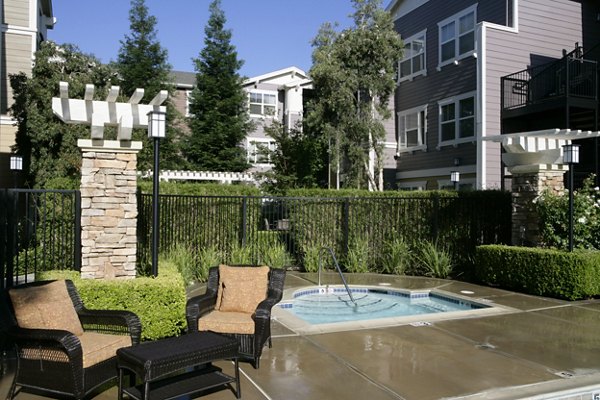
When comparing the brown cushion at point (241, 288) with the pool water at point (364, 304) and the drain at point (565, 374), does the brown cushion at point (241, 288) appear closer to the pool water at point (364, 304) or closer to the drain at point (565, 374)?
the pool water at point (364, 304)

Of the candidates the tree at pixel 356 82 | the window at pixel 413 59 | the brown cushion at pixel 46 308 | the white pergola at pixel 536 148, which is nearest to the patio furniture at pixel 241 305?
the brown cushion at pixel 46 308

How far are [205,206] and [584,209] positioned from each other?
8393 millimetres

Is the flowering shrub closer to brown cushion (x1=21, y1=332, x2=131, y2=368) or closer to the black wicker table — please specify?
the black wicker table

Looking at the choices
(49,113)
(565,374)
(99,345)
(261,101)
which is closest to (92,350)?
(99,345)

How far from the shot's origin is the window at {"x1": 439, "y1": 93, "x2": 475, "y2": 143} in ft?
57.9

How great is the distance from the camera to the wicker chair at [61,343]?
12.8ft

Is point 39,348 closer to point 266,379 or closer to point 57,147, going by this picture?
point 266,379

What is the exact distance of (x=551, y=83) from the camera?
16.1 m

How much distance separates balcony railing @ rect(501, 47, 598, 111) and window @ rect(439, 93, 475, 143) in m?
1.37

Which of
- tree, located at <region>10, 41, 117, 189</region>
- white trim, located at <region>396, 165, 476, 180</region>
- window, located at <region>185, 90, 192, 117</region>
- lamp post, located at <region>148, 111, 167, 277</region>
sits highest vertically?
window, located at <region>185, 90, 192, 117</region>

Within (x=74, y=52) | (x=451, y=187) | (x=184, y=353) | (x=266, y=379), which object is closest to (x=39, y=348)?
(x=184, y=353)

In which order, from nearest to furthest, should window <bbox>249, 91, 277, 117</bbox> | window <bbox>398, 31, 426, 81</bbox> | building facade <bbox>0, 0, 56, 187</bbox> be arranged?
building facade <bbox>0, 0, 56, 187</bbox>, window <bbox>398, 31, 426, 81</bbox>, window <bbox>249, 91, 277, 117</bbox>

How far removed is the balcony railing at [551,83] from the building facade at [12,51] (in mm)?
17667

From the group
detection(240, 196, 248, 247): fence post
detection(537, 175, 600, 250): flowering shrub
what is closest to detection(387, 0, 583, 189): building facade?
detection(537, 175, 600, 250): flowering shrub
